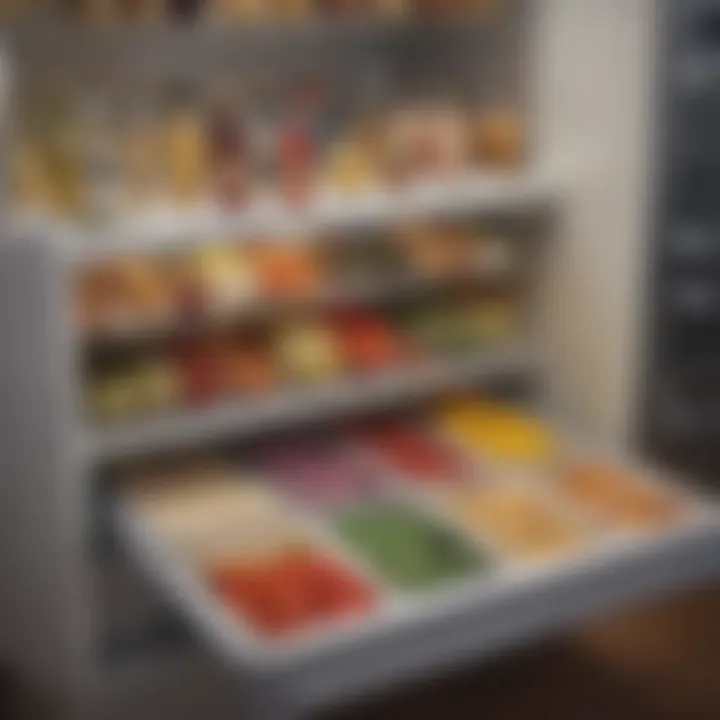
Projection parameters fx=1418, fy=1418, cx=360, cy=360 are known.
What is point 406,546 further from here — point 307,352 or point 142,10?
point 142,10

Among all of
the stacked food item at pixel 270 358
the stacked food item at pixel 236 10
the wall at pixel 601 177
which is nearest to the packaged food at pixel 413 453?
the stacked food item at pixel 270 358

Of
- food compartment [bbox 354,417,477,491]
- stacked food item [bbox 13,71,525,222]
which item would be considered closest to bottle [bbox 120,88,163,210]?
stacked food item [bbox 13,71,525,222]

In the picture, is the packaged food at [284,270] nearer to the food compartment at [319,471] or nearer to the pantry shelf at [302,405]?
the pantry shelf at [302,405]

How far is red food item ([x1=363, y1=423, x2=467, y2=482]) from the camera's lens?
94.0 inches

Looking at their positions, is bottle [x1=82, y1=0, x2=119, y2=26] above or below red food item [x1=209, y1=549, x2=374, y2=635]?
above

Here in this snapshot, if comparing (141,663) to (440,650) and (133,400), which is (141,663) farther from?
(440,650)

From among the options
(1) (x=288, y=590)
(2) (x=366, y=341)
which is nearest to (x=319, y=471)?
(2) (x=366, y=341)

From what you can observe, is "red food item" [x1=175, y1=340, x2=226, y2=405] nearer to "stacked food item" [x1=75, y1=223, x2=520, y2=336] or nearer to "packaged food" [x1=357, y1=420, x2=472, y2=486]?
"stacked food item" [x1=75, y1=223, x2=520, y2=336]

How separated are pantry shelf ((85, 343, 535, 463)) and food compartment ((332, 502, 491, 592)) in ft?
0.79

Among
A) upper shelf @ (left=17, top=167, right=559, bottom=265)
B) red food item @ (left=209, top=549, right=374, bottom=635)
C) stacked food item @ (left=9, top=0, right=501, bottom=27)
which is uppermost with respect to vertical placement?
stacked food item @ (left=9, top=0, right=501, bottom=27)

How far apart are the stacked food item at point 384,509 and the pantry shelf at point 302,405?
70 millimetres

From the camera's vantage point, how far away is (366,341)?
8.26 ft

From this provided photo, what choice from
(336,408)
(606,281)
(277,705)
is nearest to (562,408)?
(606,281)

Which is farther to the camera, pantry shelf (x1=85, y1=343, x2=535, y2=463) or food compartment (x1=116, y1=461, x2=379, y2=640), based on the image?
pantry shelf (x1=85, y1=343, x2=535, y2=463)
